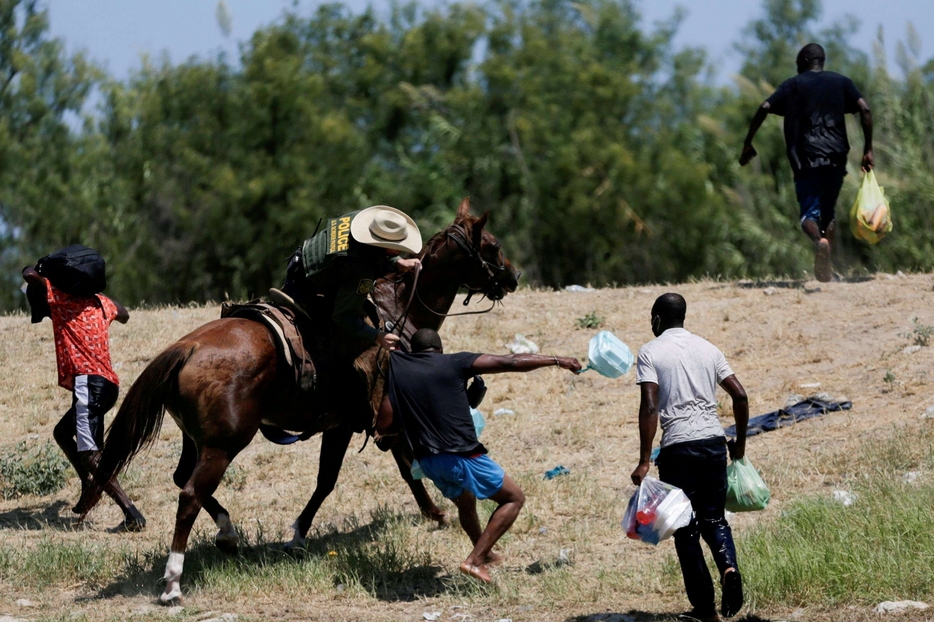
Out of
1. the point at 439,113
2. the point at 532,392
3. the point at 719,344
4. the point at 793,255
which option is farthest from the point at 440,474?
the point at 439,113

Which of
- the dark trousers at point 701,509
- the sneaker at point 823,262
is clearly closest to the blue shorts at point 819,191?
the sneaker at point 823,262

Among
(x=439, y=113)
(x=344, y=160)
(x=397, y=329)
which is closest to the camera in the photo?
(x=397, y=329)

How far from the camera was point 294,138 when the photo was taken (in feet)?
111

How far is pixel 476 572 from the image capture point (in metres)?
6.80

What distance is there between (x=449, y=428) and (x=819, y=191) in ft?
21.5

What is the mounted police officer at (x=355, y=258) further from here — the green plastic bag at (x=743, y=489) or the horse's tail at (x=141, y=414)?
the green plastic bag at (x=743, y=489)

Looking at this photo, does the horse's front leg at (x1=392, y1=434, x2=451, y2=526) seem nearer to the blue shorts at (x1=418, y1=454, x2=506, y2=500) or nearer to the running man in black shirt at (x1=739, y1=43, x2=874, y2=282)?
the blue shorts at (x1=418, y1=454, x2=506, y2=500)

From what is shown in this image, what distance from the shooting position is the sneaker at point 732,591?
230 inches

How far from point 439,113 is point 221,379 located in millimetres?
31501

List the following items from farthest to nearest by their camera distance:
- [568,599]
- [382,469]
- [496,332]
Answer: [496,332] < [382,469] < [568,599]

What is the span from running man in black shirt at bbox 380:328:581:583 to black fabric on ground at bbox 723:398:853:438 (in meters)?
3.62

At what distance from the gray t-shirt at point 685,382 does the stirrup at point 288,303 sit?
2.49 meters

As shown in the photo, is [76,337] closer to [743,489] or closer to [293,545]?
[293,545]

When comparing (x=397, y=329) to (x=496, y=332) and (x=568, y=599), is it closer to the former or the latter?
(x=568, y=599)
